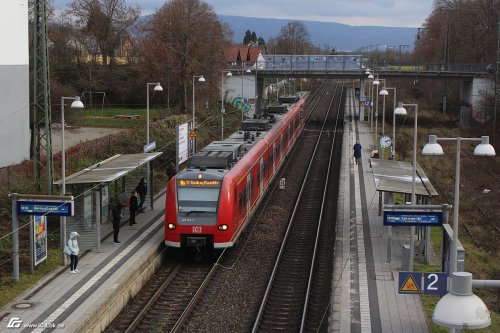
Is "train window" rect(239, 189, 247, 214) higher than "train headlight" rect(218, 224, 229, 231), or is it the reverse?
"train window" rect(239, 189, 247, 214)

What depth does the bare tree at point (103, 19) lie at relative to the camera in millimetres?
66625

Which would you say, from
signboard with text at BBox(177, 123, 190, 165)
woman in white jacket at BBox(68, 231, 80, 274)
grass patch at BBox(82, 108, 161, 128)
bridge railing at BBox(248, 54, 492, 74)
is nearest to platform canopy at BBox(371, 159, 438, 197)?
signboard with text at BBox(177, 123, 190, 165)

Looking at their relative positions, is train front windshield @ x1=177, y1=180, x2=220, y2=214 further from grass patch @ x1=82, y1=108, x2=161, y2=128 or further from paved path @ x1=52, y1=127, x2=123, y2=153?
grass patch @ x1=82, y1=108, x2=161, y2=128

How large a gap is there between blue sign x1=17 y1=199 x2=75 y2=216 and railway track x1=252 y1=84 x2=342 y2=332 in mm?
5171

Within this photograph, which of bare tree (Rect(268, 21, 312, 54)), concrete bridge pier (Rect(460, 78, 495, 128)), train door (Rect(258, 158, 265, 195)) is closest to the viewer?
train door (Rect(258, 158, 265, 195))

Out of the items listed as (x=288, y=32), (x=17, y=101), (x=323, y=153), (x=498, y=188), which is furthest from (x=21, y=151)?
(x=288, y=32)

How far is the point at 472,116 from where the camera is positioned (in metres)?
64.2

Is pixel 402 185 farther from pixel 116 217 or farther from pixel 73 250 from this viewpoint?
pixel 73 250

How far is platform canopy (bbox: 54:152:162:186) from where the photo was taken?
64.6 feet

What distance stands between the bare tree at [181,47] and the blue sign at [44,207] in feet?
113

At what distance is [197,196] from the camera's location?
66.0 ft

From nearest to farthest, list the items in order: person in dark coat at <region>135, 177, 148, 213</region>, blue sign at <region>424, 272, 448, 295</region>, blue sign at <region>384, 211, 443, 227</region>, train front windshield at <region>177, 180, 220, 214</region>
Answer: blue sign at <region>424, 272, 448, 295</region> < blue sign at <region>384, 211, 443, 227</region> < train front windshield at <region>177, 180, 220, 214</region> < person in dark coat at <region>135, 177, 148, 213</region>

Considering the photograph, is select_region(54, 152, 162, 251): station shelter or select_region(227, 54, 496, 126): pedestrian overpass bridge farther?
select_region(227, 54, 496, 126): pedestrian overpass bridge

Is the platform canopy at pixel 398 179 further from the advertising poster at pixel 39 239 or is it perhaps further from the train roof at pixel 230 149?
the advertising poster at pixel 39 239
